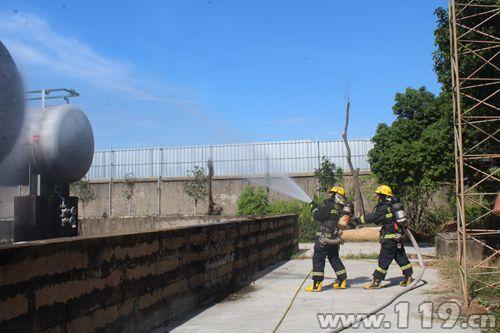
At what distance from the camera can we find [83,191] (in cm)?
2684

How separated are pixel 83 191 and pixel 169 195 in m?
4.94

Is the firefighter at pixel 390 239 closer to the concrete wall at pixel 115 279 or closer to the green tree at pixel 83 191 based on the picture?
the concrete wall at pixel 115 279

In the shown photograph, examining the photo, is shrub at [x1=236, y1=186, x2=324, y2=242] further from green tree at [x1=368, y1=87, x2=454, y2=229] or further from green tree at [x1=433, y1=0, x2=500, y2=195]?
green tree at [x1=433, y1=0, x2=500, y2=195]

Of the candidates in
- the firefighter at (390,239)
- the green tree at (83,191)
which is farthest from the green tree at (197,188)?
the firefighter at (390,239)

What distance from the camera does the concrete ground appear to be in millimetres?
5824

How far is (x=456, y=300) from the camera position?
7.01m

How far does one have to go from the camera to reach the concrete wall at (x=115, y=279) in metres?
3.75

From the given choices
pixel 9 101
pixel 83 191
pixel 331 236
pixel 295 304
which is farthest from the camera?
pixel 83 191

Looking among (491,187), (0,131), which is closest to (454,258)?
(491,187)

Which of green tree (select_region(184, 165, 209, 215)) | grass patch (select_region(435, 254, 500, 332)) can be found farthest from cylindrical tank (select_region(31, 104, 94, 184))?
green tree (select_region(184, 165, 209, 215))

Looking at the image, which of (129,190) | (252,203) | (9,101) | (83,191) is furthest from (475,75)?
(83,191)

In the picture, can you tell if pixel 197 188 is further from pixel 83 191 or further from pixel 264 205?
pixel 83 191

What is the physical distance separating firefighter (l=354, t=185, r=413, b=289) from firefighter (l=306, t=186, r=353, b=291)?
0.34 meters

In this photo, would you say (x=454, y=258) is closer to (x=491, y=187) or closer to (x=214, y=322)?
(x=491, y=187)
